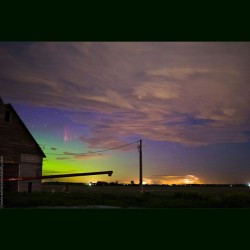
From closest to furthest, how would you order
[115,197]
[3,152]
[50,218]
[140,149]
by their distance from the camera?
[50,218]
[115,197]
[3,152]
[140,149]

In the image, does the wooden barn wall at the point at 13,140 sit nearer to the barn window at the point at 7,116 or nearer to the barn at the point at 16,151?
the barn at the point at 16,151

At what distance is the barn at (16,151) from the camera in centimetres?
4012

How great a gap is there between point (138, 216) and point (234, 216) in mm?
5871

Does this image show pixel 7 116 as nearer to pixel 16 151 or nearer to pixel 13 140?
pixel 13 140

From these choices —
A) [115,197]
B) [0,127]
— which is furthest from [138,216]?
[0,127]

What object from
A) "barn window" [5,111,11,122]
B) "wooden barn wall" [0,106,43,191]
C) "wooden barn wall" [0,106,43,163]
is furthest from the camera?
"barn window" [5,111,11,122]

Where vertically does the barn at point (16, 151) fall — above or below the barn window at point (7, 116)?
below

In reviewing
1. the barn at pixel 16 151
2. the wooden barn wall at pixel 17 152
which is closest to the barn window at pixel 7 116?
the barn at pixel 16 151

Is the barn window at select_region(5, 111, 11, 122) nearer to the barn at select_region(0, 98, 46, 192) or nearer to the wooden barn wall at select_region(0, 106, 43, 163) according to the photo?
the barn at select_region(0, 98, 46, 192)

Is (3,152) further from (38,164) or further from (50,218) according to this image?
(50,218)

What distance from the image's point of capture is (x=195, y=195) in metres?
41.5

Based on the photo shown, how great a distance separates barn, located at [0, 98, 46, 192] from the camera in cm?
4012

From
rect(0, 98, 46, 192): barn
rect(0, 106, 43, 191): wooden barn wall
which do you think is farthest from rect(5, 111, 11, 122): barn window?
rect(0, 106, 43, 191): wooden barn wall

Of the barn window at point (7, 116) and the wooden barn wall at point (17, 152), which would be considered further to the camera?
A: the barn window at point (7, 116)
